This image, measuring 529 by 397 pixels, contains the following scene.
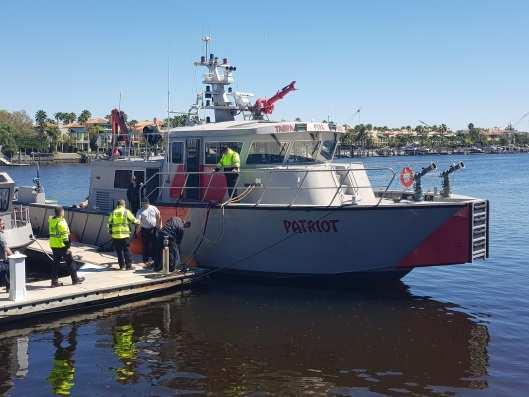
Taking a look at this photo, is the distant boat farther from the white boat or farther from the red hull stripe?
the red hull stripe

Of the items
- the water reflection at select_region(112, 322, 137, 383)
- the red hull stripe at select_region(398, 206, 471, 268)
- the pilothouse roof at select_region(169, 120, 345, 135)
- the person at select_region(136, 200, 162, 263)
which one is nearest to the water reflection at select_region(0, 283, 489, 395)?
the water reflection at select_region(112, 322, 137, 383)

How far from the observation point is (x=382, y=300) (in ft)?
38.7

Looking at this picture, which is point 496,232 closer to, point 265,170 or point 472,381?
point 265,170

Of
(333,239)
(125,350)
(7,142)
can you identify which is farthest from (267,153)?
(7,142)

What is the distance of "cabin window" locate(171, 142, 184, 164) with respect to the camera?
14.0 meters

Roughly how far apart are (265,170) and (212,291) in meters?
2.92

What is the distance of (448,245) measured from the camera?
36.9 ft

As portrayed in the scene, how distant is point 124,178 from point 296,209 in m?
5.90

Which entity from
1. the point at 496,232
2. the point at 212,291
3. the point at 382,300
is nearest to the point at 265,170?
the point at 212,291

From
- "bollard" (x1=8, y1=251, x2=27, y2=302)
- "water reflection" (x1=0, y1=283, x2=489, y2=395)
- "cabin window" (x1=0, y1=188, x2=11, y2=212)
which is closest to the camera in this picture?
"water reflection" (x1=0, y1=283, x2=489, y2=395)

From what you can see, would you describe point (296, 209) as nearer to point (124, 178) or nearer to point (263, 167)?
point (263, 167)

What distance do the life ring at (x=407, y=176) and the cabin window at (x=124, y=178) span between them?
22.5 feet

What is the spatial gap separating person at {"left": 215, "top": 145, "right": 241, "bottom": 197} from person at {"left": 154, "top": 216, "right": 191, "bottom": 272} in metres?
1.41

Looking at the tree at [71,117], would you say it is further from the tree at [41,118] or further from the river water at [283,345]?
the river water at [283,345]
